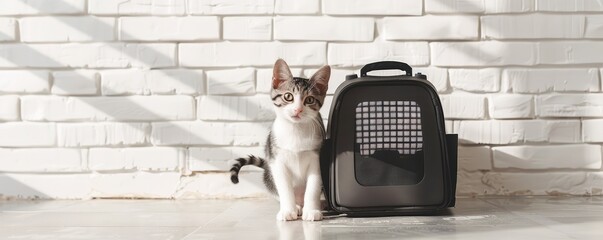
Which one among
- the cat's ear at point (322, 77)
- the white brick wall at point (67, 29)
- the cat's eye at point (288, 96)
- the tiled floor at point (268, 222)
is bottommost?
the tiled floor at point (268, 222)

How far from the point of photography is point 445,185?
1778 mm

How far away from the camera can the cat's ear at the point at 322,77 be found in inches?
72.0

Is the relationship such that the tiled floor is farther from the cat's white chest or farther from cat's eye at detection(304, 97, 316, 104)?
cat's eye at detection(304, 97, 316, 104)

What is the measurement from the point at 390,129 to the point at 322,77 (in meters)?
0.24

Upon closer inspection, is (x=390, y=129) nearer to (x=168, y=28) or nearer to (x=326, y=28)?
(x=326, y=28)

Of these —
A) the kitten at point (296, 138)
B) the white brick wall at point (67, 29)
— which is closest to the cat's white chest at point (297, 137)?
the kitten at point (296, 138)

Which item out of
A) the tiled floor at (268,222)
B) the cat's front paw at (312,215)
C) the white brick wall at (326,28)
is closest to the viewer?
the tiled floor at (268,222)

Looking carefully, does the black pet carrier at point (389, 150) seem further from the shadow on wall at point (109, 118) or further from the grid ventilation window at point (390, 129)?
the shadow on wall at point (109, 118)

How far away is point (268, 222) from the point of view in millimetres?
1715

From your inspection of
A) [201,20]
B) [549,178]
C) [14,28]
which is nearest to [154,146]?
[201,20]

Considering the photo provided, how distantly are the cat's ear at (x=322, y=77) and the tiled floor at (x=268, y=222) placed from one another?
38 centimetres

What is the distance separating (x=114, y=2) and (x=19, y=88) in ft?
1.51

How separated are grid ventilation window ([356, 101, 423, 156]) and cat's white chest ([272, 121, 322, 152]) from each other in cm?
13

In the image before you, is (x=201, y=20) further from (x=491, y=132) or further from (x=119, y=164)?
(x=491, y=132)
